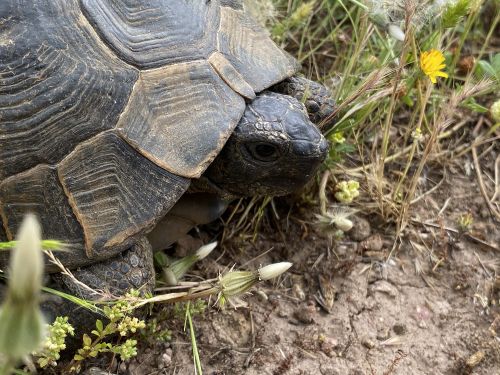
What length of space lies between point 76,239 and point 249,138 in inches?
27.2

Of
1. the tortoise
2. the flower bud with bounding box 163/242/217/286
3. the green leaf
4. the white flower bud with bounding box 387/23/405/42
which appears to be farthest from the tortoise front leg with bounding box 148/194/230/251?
the green leaf

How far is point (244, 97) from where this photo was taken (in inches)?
87.4

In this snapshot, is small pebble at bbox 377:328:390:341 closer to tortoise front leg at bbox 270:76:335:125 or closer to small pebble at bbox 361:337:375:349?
small pebble at bbox 361:337:375:349

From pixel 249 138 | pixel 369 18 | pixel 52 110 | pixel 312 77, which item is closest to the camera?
pixel 52 110

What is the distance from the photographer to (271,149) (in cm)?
224

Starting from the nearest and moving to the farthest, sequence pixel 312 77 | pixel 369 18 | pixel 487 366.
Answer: pixel 487 366, pixel 369 18, pixel 312 77

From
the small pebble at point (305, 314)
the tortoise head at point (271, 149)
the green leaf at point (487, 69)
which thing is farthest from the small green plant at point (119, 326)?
the green leaf at point (487, 69)

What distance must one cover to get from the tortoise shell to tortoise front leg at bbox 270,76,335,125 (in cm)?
46

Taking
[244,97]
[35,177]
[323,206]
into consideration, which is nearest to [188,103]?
[244,97]

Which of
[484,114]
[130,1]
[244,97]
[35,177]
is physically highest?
[130,1]

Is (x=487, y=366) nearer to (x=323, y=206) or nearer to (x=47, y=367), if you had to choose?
(x=323, y=206)

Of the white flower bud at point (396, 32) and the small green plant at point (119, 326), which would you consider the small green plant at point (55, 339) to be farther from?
the white flower bud at point (396, 32)

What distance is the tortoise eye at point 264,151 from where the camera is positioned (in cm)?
222

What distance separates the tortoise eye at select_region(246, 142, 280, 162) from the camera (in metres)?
2.22
